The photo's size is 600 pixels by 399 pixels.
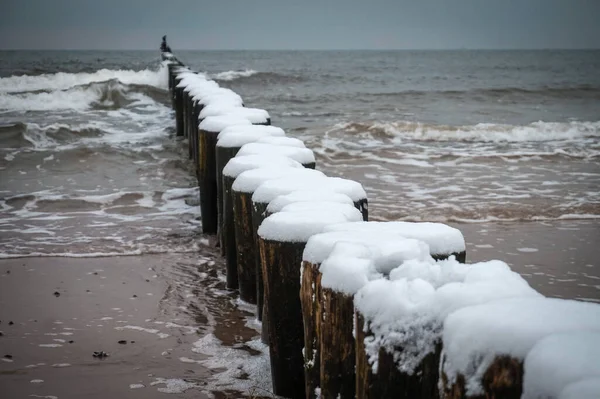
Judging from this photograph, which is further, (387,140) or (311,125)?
(311,125)

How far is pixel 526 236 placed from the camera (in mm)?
6320

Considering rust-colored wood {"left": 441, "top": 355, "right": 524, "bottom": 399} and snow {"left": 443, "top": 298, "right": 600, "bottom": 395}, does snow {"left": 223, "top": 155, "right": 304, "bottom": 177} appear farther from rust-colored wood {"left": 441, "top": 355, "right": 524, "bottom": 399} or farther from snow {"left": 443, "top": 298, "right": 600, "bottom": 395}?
rust-colored wood {"left": 441, "top": 355, "right": 524, "bottom": 399}

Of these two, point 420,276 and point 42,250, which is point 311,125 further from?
point 420,276

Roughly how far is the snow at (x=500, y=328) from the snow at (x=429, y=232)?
0.72 metres

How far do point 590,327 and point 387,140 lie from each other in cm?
1289

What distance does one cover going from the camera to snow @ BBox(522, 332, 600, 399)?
49.0 inches

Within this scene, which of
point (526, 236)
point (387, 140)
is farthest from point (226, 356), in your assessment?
point (387, 140)

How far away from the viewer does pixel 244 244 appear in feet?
13.2

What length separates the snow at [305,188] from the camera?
3.37 metres

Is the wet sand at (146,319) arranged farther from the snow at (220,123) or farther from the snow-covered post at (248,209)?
the snow at (220,123)

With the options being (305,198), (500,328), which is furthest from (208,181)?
(500,328)

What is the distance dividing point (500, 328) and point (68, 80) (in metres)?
29.7

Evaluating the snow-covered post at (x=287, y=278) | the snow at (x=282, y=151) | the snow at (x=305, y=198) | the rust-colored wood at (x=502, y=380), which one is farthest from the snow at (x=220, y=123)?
the rust-colored wood at (x=502, y=380)

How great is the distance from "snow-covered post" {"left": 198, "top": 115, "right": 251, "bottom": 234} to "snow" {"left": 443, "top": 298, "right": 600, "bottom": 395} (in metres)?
4.51
